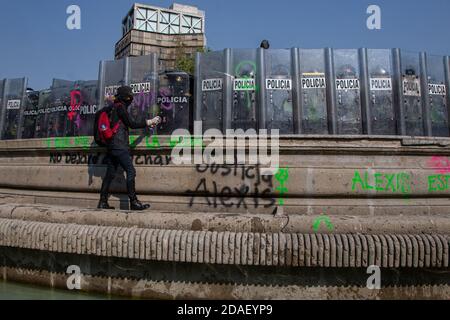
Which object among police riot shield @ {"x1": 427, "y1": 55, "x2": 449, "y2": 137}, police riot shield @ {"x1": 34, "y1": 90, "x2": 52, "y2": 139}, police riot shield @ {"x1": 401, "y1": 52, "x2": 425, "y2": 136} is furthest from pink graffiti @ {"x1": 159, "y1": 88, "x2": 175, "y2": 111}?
police riot shield @ {"x1": 427, "y1": 55, "x2": 449, "y2": 137}

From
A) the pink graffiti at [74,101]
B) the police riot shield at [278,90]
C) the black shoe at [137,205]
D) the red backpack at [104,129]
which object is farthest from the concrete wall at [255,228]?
the pink graffiti at [74,101]

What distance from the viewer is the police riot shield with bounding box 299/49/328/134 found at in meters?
6.41

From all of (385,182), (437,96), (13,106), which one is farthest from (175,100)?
(437,96)

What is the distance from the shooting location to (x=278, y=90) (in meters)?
6.47

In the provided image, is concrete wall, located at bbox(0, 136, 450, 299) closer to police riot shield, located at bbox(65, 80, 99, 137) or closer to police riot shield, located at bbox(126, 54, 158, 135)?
police riot shield, located at bbox(126, 54, 158, 135)

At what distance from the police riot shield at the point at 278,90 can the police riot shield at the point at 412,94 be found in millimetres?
2212

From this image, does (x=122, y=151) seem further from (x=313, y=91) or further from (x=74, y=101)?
(x=74, y=101)

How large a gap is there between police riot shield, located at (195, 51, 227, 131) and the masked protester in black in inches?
99.9

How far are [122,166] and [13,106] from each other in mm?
6262
